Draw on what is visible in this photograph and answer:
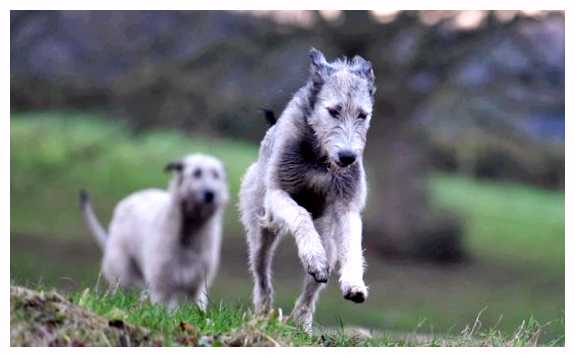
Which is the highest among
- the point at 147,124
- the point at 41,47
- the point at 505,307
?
the point at 41,47

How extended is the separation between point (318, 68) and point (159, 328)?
2.18 metres

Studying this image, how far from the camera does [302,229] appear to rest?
6.49m

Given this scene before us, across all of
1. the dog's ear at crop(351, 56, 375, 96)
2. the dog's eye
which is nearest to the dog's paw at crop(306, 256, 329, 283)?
the dog's eye

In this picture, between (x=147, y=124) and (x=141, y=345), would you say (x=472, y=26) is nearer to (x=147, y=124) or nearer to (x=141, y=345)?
(x=147, y=124)

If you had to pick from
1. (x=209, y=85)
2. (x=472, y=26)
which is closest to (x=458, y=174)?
(x=472, y=26)

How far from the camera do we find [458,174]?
63.2 feet

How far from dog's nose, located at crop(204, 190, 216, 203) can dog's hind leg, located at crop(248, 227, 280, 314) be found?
3.58m

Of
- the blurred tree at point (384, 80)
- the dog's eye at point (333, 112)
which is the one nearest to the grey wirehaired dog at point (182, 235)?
the dog's eye at point (333, 112)

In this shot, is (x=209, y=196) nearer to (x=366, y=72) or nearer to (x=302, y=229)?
(x=366, y=72)

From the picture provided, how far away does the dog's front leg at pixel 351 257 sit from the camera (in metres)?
6.19

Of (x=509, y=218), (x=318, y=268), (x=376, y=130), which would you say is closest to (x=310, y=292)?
(x=318, y=268)

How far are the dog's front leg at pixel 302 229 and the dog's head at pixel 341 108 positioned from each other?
0.42 m
